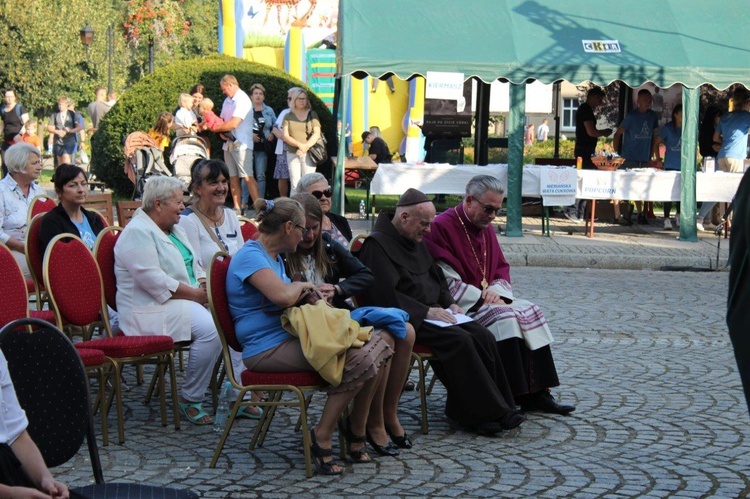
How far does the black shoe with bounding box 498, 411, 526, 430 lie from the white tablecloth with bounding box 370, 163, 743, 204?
382 inches

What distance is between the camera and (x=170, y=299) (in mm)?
6750

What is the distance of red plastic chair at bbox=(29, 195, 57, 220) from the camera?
8.79m

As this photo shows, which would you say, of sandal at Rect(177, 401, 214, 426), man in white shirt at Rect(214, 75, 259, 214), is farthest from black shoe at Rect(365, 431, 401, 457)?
man in white shirt at Rect(214, 75, 259, 214)

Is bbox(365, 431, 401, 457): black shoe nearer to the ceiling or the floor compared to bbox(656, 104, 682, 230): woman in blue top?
nearer to the floor

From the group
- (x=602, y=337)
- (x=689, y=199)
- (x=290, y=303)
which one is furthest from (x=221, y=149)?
(x=290, y=303)

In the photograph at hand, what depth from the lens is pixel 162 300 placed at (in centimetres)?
666

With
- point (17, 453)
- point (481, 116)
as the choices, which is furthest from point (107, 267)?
point (481, 116)

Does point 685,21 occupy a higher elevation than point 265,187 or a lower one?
higher

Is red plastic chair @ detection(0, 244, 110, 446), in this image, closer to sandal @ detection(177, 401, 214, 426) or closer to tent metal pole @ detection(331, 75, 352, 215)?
sandal @ detection(177, 401, 214, 426)

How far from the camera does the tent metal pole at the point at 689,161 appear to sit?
1608 cm

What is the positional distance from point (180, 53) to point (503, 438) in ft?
221

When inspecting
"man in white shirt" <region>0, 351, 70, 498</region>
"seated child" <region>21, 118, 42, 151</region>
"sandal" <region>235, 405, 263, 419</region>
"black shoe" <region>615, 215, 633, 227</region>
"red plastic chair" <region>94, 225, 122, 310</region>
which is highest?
"seated child" <region>21, 118, 42, 151</region>

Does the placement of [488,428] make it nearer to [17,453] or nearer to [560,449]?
[560,449]

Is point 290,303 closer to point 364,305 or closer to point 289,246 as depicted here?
point 289,246
